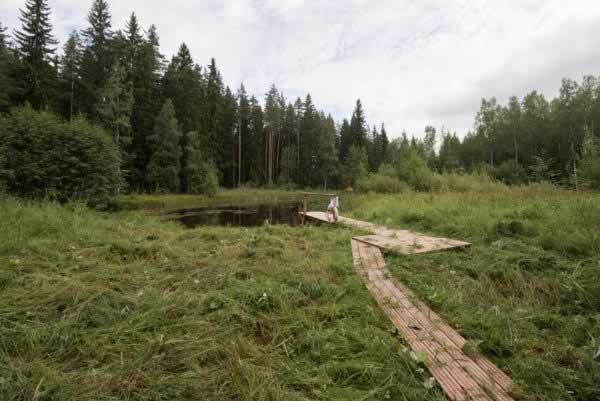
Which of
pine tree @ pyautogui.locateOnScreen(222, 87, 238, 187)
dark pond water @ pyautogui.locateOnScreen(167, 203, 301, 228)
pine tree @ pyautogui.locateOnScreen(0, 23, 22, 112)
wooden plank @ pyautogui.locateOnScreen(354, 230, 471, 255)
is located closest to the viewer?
wooden plank @ pyautogui.locateOnScreen(354, 230, 471, 255)

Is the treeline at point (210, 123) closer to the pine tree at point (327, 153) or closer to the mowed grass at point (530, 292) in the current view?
the pine tree at point (327, 153)

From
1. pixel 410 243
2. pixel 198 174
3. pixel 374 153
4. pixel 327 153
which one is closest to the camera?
pixel 410 243

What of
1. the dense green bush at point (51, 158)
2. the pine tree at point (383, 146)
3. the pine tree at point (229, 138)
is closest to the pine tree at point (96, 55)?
the dense green bush at point (51, 158)

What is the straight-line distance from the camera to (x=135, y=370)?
5.32ft

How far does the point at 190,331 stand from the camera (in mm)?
2047

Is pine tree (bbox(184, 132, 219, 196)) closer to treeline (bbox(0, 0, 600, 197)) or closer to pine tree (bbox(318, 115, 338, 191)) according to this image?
treeline (bbox(0, 0, 600, 197))

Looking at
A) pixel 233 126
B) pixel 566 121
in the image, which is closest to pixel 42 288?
pixel 233 126

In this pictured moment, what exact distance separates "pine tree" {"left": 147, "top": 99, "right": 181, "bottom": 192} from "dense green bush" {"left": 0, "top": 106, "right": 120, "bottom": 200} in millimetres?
8109

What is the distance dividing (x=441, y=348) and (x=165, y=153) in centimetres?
2302

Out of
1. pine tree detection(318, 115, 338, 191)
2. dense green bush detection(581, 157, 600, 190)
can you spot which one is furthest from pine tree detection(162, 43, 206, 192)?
dense green bush detection(581, 157, 600, 190)

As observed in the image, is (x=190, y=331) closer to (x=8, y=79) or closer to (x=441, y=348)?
(x=441, y=348)

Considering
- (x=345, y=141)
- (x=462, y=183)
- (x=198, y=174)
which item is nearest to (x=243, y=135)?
(x=198, y=174)

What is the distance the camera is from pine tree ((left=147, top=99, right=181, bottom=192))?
835 inches

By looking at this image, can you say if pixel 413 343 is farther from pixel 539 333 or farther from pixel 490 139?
pixel 490 139
